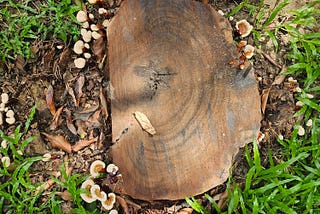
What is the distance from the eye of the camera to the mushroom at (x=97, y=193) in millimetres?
2826

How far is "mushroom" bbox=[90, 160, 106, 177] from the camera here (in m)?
2.93

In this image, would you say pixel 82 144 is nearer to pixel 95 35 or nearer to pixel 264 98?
pixel 95 35

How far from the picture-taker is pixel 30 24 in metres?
3.29

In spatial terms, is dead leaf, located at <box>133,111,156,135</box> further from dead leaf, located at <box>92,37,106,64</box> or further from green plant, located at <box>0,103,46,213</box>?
green plant, located at <box>0,103,46,213</box>

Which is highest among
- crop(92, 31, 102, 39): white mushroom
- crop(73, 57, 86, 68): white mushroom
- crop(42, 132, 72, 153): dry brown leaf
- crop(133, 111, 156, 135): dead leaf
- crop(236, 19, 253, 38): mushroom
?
crop(236, 19, 253, 38): mushroom

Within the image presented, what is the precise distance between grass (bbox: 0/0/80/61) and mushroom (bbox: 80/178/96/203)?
1.22 m

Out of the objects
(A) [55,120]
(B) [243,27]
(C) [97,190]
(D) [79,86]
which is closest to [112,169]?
(C) [97,190]

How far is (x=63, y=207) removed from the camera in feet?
9.80

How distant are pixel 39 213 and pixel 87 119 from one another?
0.82 meters

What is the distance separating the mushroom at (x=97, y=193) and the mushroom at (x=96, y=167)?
11 cm

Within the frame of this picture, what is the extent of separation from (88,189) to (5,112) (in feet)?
3.20

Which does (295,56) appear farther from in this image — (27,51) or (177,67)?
(27,51)

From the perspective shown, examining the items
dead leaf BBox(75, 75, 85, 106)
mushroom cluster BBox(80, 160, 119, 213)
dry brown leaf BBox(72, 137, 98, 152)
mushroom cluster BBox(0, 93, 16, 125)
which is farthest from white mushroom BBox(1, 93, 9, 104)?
mushroom cluster BBox(80, 160, 119, 213)

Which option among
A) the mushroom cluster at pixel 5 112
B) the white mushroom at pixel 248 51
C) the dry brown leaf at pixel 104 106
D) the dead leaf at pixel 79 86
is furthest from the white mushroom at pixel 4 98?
the white mushroom at pixel 248 51
